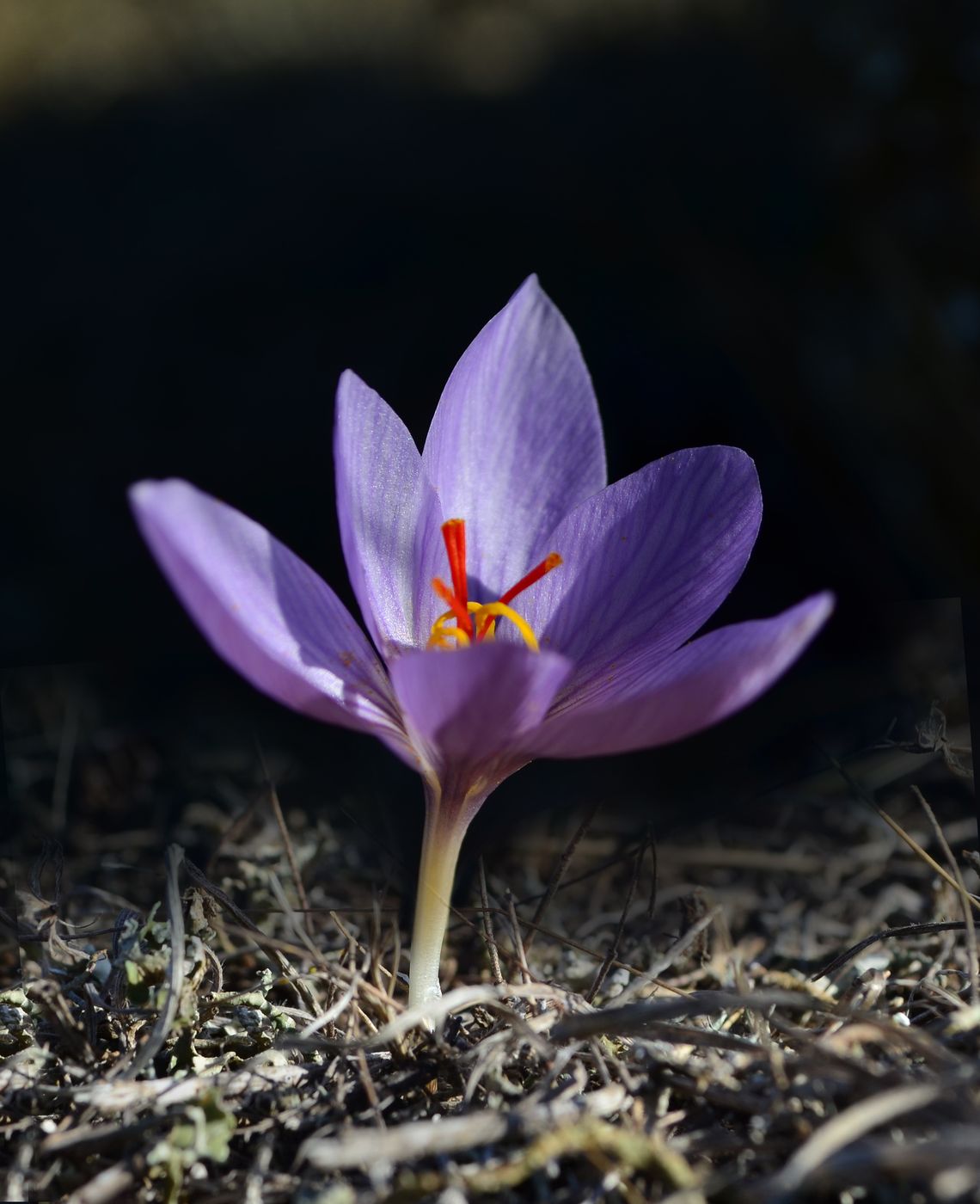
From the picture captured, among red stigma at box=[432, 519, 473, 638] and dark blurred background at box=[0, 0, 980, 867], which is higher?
dark blurred background at box=[0, 0, 980, 867]

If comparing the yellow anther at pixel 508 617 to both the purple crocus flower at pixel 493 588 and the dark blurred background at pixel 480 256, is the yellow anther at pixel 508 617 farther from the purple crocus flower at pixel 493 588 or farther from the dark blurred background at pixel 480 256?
the dark blurred background at pixel 480 256

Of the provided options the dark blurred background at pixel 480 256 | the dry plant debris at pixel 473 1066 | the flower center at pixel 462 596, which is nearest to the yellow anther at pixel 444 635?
the flower center at pixel 462 596

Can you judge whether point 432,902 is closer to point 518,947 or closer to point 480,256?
point 518,947

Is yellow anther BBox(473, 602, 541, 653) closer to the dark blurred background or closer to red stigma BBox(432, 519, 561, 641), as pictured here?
red stigma BBox(432, 519, 561, 641)

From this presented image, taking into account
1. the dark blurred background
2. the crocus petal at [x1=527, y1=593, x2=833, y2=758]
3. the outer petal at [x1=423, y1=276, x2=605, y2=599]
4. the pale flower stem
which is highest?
the dark blurred background

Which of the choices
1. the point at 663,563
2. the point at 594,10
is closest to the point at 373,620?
the point at 663,563

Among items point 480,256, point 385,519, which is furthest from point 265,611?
point 480,256

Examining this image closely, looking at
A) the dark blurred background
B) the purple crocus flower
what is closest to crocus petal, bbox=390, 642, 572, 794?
the purple crocus flower
